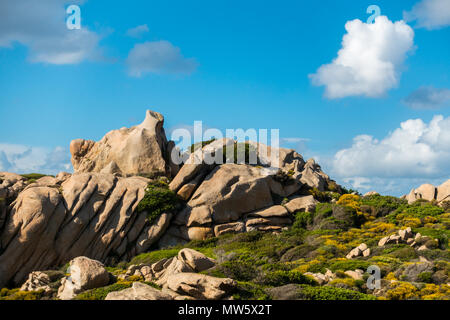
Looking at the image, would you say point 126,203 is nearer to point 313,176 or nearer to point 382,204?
point 313,176

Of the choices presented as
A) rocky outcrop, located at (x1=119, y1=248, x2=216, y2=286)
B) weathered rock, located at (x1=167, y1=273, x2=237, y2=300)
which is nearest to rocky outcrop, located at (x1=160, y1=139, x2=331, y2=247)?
rocky outcrop, located at (x1=119, y1=248, x2=216, y2=286)

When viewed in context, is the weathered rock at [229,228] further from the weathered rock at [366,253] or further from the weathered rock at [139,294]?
the weathered rock at [139,294]

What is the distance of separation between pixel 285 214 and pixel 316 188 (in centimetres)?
699

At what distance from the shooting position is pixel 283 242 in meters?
38.2

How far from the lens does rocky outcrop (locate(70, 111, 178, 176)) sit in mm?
44969

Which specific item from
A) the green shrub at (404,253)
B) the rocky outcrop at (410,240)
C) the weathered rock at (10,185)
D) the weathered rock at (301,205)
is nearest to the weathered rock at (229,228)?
the weathered rock at (301,205)

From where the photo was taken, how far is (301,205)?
146ft

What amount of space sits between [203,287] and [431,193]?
3786 centimetres

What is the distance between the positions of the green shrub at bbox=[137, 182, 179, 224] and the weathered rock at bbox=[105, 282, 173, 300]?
18.9 metres

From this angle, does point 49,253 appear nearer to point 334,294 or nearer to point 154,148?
point 154,148

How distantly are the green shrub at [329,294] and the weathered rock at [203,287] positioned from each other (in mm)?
3635

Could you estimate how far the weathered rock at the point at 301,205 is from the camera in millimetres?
44156

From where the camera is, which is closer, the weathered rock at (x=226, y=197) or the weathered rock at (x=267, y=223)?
the weathered rock at (x=226, y=197)
